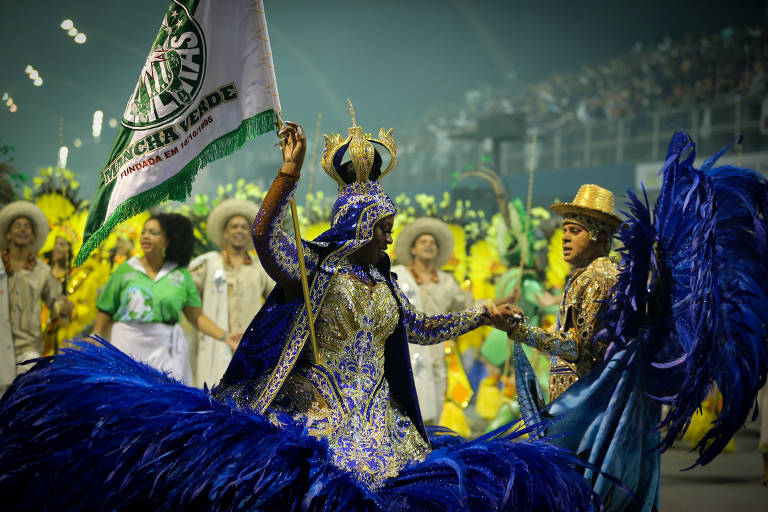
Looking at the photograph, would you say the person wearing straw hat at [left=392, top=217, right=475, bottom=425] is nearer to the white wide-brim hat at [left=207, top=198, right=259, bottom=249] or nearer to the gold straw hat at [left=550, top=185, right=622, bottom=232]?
the white wide-brim hat at [left=207, top=198, right=259, bottom=249]

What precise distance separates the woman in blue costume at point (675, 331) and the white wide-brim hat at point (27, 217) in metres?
5.11

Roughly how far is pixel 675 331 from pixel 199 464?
78.5 inches

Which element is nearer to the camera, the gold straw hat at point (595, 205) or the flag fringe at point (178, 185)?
the flag fringe at point (178, 185)

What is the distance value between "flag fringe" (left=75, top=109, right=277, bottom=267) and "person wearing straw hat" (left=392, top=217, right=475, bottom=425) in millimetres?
4146

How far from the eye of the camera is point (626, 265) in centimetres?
343

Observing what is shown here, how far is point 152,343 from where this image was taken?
19.7 feet

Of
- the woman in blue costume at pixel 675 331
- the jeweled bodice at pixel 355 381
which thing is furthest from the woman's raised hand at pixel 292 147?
the woman in blue costume at pixel 675 331

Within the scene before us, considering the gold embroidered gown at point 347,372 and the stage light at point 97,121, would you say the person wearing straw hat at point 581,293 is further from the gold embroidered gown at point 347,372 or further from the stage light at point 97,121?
the stage light at point 97,121

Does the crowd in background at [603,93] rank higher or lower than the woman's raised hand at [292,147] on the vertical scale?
higher

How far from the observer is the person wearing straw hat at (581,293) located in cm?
377

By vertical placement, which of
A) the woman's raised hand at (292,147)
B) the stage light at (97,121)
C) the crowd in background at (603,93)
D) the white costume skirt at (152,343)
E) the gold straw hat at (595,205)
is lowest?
the white costume skirt at (152,343)

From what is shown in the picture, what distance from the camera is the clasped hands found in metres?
3.70

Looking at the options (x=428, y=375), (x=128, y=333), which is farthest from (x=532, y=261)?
(x=128, y=333)

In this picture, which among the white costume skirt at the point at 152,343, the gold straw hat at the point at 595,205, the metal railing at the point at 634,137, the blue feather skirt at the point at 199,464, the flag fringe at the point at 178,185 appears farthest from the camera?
the metal railing at the point at 634,137
